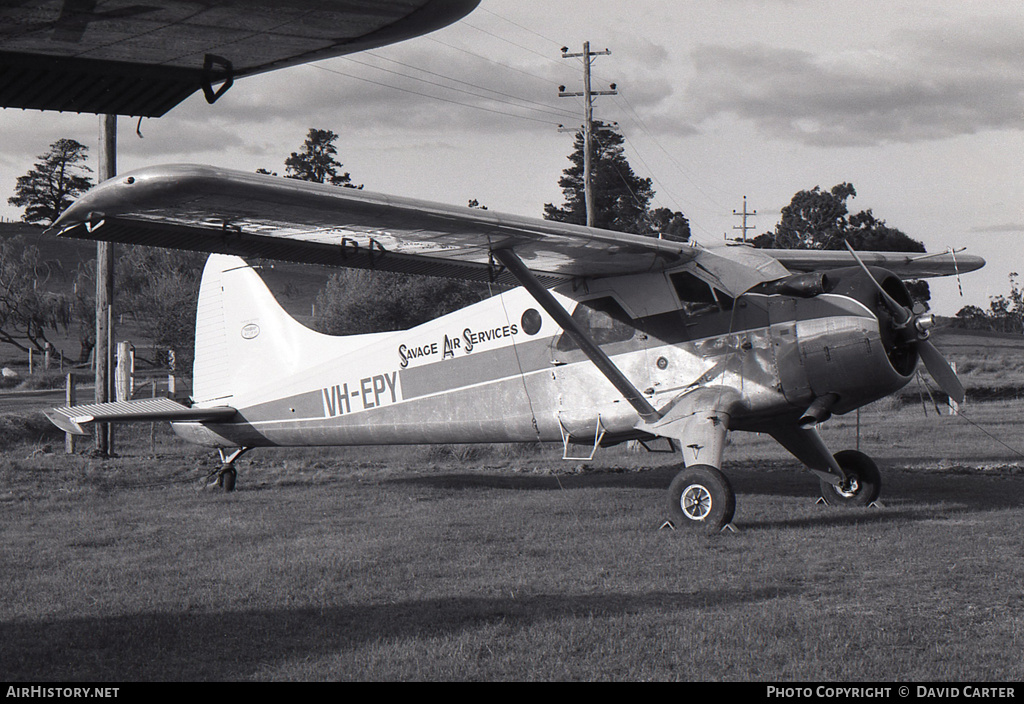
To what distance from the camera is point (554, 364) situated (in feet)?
36.6

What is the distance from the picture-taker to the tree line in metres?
38.0

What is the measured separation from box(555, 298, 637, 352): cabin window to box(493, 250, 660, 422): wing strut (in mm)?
427

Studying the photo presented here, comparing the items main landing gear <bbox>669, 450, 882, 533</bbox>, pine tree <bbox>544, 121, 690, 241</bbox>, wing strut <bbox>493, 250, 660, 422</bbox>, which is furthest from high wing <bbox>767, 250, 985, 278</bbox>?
pine tree <bbox>544, 121, 690, 241</bbox>

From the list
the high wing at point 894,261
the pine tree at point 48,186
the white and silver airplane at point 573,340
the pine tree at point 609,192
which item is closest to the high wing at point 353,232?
the white and silver airplane at point 573,340

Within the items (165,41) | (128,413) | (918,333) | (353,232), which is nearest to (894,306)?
(918,333)

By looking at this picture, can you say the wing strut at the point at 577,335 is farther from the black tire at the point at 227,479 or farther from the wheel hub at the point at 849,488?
the black tire at the point at 227,479

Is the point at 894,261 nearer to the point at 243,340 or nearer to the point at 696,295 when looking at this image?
the point at 696,295

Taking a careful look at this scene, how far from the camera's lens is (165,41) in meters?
2.88

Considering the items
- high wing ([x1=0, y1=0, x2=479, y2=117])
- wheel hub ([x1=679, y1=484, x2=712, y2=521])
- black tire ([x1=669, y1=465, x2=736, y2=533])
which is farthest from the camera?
wheel hub ([x1=679, y1=484, x2=712, y2=521])

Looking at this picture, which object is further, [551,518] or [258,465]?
[258,465]

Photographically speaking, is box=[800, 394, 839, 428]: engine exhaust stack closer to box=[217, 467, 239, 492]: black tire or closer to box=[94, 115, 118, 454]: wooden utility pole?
box=[217, 467, 239, 492]: black tire

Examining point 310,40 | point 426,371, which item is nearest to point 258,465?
point 426,371

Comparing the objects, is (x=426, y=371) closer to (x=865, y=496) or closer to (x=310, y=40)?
(x=865, y=496)

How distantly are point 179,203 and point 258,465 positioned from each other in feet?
32.1
